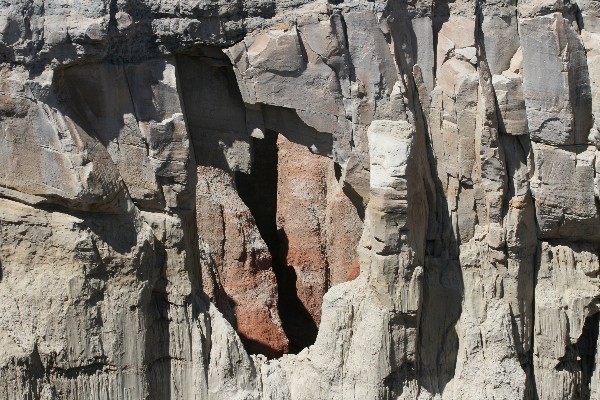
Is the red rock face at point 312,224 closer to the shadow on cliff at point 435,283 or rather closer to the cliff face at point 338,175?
the shadow on cliff at point 435,283

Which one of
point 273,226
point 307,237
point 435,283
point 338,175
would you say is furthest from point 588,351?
point 273,226

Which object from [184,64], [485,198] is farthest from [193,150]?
[485,198]

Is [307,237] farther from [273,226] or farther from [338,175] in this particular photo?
[338,175]

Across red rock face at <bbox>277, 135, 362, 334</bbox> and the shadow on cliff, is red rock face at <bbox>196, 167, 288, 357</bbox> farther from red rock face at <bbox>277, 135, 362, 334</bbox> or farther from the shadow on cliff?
the shadow on cliff

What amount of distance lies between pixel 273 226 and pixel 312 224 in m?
1.32

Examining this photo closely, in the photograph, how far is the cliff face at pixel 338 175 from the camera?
1015 cm

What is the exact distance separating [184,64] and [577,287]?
152 inches

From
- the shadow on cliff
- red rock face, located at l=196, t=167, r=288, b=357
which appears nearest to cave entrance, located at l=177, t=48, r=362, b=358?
red rock face, located at l=196, t=167, r=288, b=357

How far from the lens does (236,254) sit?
47.9 feet

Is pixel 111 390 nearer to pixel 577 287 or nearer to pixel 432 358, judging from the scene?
pixel 432 358

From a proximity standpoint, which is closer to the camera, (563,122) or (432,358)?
(563,122)

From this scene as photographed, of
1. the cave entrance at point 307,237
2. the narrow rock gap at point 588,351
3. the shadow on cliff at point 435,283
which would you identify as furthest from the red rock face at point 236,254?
the narrow rock gap at point 588,351

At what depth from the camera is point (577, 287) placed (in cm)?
1119

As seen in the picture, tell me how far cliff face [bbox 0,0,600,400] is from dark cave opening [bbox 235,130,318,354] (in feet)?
11.7
